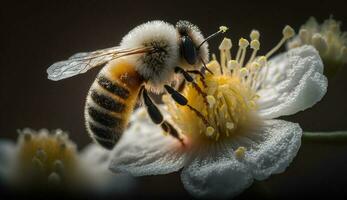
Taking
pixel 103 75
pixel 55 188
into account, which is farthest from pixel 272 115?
pixel 55 188

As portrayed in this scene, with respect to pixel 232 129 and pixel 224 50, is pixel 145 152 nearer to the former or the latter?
pixel 232 129

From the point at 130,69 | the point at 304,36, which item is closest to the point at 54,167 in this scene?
the point at 130,69

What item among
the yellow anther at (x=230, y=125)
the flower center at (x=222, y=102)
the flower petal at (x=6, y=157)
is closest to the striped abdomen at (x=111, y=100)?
the flower center at (x=222, y=102)

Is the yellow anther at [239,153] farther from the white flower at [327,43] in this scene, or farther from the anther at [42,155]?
the anther at [42,155]

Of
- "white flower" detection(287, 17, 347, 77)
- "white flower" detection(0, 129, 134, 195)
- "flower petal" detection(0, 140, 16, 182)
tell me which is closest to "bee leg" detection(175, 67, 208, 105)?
"white flower" detection(287, 17, 347, 77)

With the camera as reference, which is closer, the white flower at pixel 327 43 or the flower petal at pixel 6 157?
the white flower at pixel 327 43

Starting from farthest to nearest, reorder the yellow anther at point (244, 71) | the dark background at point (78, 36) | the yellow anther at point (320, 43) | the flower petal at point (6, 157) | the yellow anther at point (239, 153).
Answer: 1. the dark background at point (78, 36)
2. the flower petal at point (6, 157)
3. the yellow anther at point (320, 43)
4. the yellow anther at point (244, 71)
5. the yellow anther at point (239, 153)

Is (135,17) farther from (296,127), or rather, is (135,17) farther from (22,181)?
(296,127)
